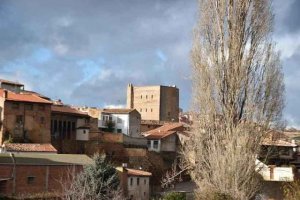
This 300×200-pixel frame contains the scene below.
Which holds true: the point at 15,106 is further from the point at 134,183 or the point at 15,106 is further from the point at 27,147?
the point at 134,183

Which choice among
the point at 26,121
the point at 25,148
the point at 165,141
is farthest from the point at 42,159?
the point at 165,141

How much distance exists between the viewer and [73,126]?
158 feet

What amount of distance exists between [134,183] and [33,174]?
32.0 ft

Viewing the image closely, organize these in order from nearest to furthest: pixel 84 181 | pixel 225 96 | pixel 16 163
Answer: pixel 225 96 < pixel 84 181 < pixel 16 163

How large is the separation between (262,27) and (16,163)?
17.8 meters

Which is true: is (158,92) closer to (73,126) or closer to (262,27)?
(73,126)

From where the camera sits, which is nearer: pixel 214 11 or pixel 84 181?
pixel 214 11

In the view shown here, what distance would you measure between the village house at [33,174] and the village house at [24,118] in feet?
22.3

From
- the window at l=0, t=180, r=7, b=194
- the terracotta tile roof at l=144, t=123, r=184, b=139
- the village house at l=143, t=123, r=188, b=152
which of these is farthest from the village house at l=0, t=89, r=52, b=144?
the terracotta tile roof at l=144, t=123, r=184, b=139

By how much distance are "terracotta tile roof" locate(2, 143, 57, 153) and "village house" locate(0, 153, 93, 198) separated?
290 cm

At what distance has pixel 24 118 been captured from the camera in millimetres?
42562

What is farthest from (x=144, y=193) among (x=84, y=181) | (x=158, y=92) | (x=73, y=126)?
(x=158, y=92)

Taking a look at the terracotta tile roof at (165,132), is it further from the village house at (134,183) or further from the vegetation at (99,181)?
the vegetation at (99,181)

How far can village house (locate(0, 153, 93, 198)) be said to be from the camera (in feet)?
103
